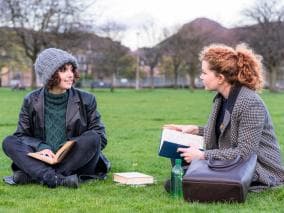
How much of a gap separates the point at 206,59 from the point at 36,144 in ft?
6.73

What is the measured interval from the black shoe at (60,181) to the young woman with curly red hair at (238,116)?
3.95 feet

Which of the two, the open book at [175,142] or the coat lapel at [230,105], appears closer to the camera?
the coat lapel at [230,105]

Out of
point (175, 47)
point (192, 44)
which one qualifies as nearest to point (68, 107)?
point (192, 44)

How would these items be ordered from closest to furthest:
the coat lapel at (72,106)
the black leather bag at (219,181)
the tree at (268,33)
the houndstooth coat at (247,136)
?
1. the black leather bag at (219,181)
2. the houndstooth coat at (247,136)
3. the coat lapel at (72,106)
4. the tree at (268,33)

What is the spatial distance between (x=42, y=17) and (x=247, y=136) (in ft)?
154

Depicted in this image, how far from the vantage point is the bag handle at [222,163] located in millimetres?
5250

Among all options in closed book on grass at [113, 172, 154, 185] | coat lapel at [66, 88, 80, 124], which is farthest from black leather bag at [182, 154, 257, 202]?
coat lapel at [66, 88, 80, 124]

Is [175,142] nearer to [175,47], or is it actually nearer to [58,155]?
[58,155]

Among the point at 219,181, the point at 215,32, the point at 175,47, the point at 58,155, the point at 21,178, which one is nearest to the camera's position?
the point at 219,181

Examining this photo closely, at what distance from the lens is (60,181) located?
6227mm

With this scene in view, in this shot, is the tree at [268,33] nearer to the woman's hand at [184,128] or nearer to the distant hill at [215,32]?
the distant hill at [215,32]

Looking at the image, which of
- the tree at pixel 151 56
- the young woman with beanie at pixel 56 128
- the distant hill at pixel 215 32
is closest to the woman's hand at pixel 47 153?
the young woman with beanie at pixel 56 128

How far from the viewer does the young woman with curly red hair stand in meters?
5.51

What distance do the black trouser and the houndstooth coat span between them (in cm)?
122
